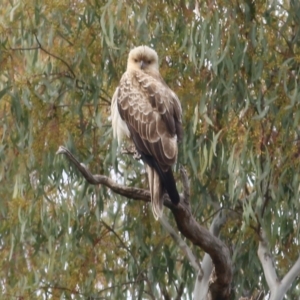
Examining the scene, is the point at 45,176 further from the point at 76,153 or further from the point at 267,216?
the point at 267,216

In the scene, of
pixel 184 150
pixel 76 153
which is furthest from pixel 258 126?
pixel 76 153

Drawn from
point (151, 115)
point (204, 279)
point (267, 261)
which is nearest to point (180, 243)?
point (204, 279)

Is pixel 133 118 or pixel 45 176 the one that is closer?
pixel 133 118

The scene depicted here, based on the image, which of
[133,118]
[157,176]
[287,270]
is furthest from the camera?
[287,270]

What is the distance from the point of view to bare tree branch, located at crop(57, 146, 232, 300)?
5602mm

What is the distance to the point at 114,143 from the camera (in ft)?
23.0

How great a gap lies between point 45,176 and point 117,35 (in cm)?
91

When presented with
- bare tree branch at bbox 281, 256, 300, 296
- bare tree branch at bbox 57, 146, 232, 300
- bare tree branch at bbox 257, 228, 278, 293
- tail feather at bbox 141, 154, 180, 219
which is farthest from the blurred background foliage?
tail feather at bbox 141, 154, 180, 219

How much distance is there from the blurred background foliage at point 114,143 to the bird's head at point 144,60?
0.17m

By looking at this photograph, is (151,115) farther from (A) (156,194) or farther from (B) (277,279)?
(B) (277,279)

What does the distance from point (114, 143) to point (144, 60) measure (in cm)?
51

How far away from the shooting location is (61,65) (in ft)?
23.6

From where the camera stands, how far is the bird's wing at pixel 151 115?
6.00 metres

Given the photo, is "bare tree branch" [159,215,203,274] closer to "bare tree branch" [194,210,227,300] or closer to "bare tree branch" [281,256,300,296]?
"bare tree branch" [194,210,227,300]
